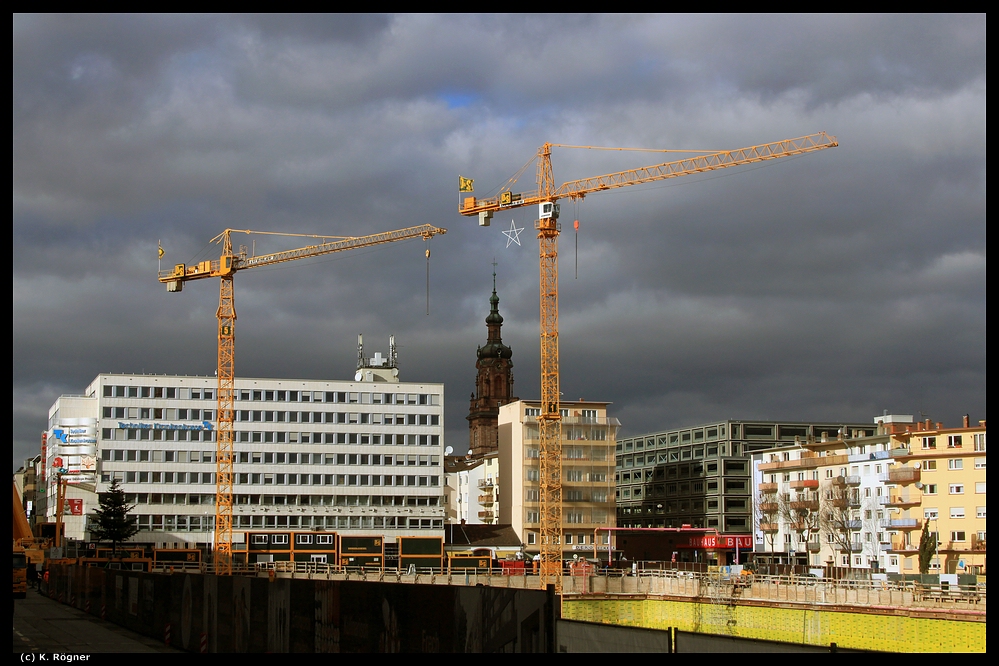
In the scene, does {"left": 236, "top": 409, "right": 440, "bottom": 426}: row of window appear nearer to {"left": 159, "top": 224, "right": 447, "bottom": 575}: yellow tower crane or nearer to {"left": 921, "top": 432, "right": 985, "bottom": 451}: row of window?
{"left": 159, "top": 224, "right": 447, "bottom": 575}: yellow tower crane

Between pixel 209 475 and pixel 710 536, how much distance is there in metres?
58.6

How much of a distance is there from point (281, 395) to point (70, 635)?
90296 millimetres

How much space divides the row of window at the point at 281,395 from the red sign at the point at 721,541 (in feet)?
117

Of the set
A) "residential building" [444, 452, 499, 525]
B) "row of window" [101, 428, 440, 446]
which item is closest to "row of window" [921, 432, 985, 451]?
"row of window" [101, 428, 440, 446]

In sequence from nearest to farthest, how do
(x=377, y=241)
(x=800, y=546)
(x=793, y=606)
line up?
(x=793, y=606)
(x=800, y=546)
(x=377, y=241)

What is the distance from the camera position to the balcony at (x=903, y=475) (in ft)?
343

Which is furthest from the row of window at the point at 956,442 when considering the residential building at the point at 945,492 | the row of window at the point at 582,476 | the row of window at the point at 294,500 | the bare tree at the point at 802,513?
the row of window at the point at 294,500

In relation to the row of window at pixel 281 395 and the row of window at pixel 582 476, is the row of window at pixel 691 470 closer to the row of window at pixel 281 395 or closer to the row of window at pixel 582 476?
the row of window at pixel 582 476

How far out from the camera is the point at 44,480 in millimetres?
157750

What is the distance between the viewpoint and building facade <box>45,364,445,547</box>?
13138 cm

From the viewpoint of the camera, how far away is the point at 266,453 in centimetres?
13462

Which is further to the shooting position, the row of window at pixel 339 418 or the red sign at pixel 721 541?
the row of window at pixel 339 418
